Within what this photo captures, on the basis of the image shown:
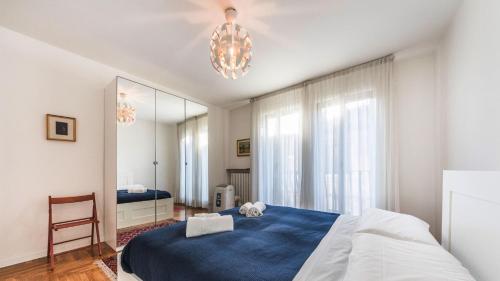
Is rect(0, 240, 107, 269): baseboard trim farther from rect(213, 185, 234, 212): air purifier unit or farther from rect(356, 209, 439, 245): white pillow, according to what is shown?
rect(356, 209, 439, 245): white pillow

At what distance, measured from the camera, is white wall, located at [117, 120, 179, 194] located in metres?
2.69

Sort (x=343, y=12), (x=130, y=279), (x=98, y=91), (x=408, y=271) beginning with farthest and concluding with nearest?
(x=98, y=91) → (x=343, y=12) → (x=130, y=279) → (x=408, y=271)

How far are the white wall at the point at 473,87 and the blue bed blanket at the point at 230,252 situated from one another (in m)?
1.18

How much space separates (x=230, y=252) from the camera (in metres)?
1.22

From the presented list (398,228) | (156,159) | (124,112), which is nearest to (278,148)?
(156,159)

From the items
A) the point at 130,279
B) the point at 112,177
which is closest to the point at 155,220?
the point at 112,177

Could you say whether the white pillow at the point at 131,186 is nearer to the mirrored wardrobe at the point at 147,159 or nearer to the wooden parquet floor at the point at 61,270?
the mirrored wardrobe at the point at 147,159

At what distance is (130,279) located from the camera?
1.51m

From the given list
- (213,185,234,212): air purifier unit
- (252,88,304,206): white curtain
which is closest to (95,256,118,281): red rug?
(213,185,234,212): air purifier unit

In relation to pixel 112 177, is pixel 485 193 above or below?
above

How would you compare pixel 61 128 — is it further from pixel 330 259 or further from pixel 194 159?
pixel 330 259

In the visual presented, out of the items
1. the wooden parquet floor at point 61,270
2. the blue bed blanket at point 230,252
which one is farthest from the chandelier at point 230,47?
the wooden parquet floor at point 61,270

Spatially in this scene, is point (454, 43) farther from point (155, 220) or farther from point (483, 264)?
point (155, 220)

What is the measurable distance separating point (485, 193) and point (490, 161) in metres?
0.79
